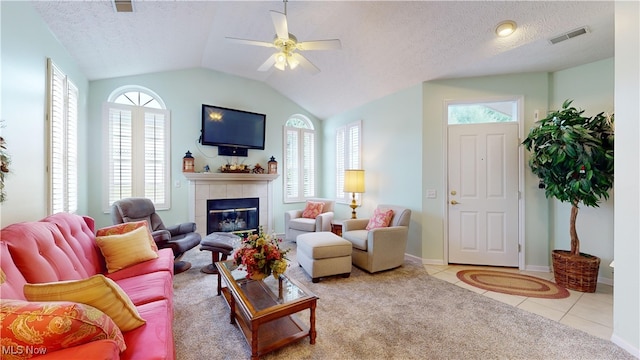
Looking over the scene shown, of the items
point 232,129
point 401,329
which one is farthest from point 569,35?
point 232,129

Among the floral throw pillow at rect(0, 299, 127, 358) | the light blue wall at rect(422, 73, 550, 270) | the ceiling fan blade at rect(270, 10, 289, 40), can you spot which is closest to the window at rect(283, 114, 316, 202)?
the light blue wall at rect(422, 73, 550, 270)

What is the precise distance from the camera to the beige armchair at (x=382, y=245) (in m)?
3.14

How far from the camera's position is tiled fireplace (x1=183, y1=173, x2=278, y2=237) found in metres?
4.45

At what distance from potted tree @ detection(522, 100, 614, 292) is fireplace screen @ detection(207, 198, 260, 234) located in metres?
4.62

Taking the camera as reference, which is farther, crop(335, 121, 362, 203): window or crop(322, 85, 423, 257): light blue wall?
crop(335, 121, 362, 203): window

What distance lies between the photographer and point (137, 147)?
414 cm

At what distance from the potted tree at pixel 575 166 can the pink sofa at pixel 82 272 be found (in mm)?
3832

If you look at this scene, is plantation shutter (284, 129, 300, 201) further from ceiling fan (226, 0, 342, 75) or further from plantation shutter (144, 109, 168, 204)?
ceiling fan (226, 0, 342, 75)

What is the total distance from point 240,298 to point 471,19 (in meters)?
3.40

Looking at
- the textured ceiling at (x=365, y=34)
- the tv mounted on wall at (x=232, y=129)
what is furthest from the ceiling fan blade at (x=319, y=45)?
the tv mounted on wall at (x=232, y=129)

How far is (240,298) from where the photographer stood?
1.77m
